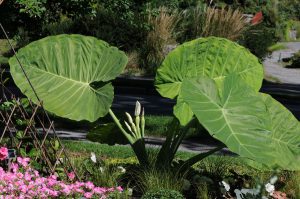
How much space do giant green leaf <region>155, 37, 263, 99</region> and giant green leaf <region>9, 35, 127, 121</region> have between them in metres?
0.42

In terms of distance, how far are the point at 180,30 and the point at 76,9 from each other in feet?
39.4

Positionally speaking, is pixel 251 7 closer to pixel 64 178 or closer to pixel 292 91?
pixel 292 91

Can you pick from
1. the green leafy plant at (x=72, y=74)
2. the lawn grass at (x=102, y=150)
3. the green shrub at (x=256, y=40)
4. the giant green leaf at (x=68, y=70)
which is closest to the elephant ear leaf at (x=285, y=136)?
the green leafy plant at (x=72, y=74)

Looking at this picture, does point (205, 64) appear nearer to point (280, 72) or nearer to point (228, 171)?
point (228, 171)

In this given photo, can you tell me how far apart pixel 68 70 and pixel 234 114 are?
1740 mm

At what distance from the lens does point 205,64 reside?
628 centimetres

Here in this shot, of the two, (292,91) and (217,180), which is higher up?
(217,180)

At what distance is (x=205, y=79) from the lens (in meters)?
Answer: 5.56

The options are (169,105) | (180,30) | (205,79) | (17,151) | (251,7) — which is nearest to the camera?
(205,79)

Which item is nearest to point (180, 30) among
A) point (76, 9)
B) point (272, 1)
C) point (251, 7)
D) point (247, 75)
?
point (76, 9)

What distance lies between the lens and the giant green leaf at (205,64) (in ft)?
20.2

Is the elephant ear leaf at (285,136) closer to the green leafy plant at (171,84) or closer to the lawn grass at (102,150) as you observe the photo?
the green leafy plant at (171,84)

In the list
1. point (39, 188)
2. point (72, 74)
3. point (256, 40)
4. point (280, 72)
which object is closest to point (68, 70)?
point (72, 74)

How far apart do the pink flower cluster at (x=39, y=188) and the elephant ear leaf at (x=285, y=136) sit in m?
1.48
